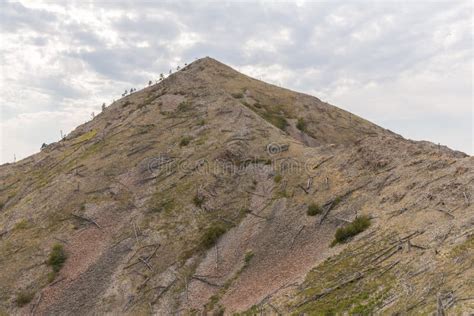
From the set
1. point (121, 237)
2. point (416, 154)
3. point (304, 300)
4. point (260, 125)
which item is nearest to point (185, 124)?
point (260, 125)

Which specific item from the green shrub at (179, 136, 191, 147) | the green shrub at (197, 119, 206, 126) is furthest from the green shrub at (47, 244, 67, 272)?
the green shrub at (197, 119, 206, 126)

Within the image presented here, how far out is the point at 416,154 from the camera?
40.6 metres

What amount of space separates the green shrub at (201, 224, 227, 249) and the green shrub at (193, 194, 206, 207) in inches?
186

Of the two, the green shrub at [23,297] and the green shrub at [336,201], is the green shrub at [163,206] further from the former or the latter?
the green shrub at [336,201]

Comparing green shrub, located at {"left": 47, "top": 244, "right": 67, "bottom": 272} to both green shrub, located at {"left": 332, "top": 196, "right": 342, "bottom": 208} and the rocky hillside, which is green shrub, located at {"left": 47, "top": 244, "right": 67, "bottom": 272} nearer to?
the rocky hillside

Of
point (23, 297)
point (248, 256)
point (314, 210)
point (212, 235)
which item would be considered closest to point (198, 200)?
point (212, 235)

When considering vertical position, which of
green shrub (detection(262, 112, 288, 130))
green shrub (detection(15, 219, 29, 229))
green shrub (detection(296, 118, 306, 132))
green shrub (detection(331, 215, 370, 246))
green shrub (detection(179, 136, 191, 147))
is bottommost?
green shrub (detection(331, 215, 370, 246))

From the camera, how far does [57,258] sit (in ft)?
139

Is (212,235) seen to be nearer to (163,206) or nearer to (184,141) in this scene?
(163,206)

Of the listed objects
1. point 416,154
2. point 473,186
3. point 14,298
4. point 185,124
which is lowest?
point 14,298

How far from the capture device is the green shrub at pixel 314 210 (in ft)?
128

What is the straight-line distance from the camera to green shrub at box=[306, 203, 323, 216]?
39.0 m

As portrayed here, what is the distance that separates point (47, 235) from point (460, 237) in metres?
42.8

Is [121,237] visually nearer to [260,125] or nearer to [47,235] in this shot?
[47,235]
